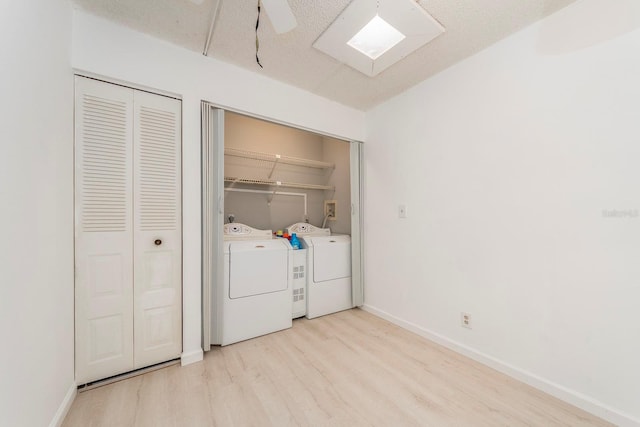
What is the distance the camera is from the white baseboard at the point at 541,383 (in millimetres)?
1291

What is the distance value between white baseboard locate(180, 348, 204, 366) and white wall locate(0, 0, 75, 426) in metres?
0.58

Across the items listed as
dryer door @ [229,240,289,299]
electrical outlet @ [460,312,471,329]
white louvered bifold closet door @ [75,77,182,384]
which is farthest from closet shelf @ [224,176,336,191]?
electrical outlet @ [460,312,471,329]

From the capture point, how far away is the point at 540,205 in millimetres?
1589

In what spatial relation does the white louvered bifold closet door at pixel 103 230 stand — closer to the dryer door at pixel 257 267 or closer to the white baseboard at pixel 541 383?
the dryer door at pixel 257 267

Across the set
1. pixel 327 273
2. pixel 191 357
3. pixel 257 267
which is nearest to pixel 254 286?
pixel 257 267

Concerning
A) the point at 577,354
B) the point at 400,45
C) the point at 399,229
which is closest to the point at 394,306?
the point at 399,229

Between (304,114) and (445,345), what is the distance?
8.17 feet

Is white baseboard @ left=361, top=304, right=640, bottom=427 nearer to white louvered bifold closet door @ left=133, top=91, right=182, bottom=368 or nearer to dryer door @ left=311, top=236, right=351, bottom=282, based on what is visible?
dryer door @ left=311, top=236, right=351, bottom=282

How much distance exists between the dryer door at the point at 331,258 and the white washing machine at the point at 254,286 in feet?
1.15

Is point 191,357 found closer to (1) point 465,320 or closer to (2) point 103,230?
(2) point 103,230

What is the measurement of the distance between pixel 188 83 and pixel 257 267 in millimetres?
1600

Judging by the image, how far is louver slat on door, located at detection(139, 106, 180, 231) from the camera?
172 centimetres

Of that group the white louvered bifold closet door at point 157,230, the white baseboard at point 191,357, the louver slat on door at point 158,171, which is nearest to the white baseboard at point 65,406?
the white louvered bifold closet door at point 157,230

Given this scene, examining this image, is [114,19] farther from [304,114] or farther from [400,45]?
[400,45]
